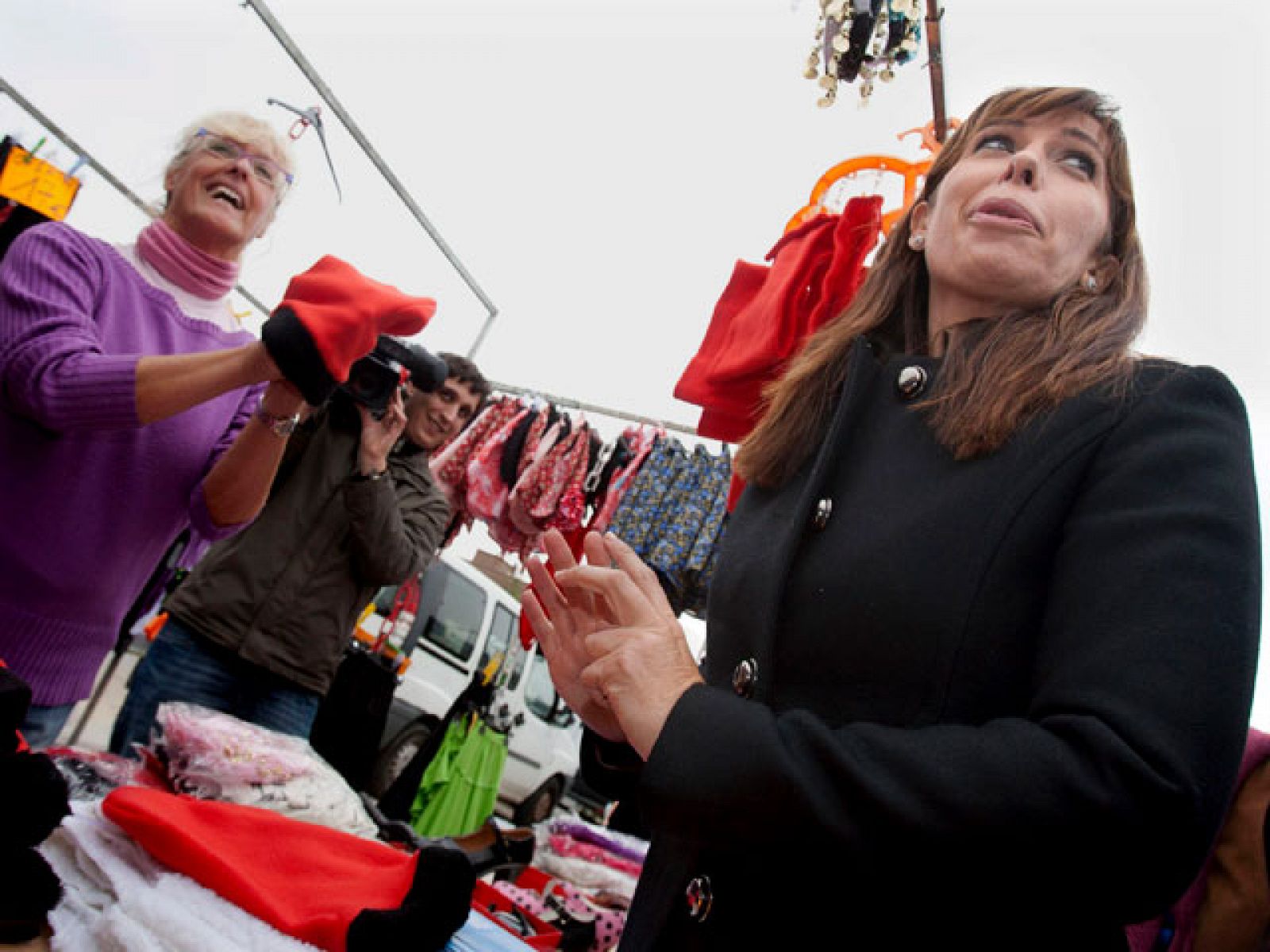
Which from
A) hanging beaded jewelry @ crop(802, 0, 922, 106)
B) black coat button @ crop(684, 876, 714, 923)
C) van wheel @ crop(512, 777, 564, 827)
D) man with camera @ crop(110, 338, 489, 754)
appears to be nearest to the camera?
black coat button @ crop(684, 876, 714, 923)

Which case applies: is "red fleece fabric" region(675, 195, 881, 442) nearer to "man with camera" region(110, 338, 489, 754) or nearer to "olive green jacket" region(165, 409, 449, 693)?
"man with camera" region(110, 338, 489, 754)

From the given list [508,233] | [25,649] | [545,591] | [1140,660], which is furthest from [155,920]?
[508,233]

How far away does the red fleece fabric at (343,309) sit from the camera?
4.25 ft

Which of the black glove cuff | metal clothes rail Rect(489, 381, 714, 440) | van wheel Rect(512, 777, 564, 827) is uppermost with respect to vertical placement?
metal clothes rail Rect(489, 381, 714, 440)

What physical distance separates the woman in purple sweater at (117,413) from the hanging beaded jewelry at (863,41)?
144 centimetres

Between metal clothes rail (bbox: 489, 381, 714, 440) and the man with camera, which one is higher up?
metal clothes rail (bbox: 489, 381, 714, 440)

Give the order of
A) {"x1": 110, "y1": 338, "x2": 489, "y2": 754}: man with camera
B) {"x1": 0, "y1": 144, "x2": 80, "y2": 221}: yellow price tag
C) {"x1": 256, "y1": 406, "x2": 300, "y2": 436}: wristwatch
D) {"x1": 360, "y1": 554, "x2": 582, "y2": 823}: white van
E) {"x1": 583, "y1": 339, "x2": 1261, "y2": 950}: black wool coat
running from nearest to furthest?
{"x1": 583, "y1": 339, "x2": 1261, "y2": 950}: black wool coat → {"x1": 256, "y1": 406, "x2": 300, "y2": 436}: wristwatch → {"x1": 110, "y1": 338, "x2": 489, "y2": 754}: man with camera → {"x1": 0, "y1": 144, "x2": 80, "y2": 221}: yellow price tag → {"x1": 360, "y1": 554, "x2": 582, "y2": 823}: white van

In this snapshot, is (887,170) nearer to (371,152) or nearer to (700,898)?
(700,898)

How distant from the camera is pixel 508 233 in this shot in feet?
13.1

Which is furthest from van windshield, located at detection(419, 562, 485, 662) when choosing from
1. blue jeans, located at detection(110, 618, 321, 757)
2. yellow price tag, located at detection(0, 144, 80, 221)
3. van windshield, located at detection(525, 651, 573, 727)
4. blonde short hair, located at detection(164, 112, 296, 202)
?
blonde short hair, located at detection(164, 112, 296, 202)

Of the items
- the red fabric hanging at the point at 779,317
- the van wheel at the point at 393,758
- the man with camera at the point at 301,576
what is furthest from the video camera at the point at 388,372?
the van wheel at the point at 393,758

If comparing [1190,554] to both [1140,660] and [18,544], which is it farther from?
[18,544]

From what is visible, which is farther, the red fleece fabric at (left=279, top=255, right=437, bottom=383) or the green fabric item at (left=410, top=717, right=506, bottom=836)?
the green fabric item at (left=410, top=717, right=506, bottom=836)

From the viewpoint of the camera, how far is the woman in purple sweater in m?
1.26
